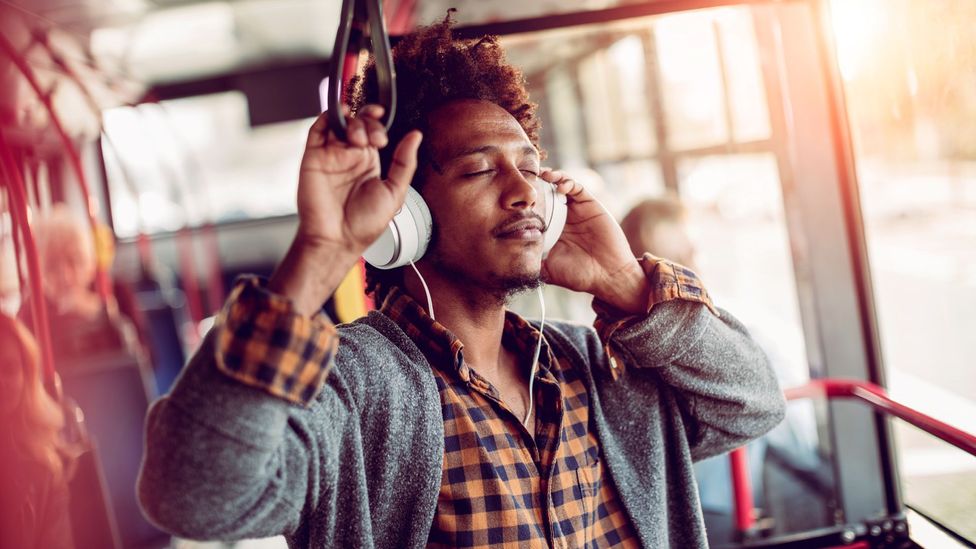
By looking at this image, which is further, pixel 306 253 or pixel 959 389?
pixel 959 389

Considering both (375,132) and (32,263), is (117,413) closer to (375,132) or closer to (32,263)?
(32,263)

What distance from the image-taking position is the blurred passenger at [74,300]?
3.20 metres

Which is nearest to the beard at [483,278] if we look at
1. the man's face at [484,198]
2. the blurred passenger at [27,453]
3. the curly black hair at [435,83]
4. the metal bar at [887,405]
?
the man's face at [484,198]

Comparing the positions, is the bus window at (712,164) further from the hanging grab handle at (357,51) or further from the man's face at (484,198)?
the hanging grab handle at (357,51)

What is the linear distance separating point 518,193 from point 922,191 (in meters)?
2.10

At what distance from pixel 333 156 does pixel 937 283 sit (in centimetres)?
277

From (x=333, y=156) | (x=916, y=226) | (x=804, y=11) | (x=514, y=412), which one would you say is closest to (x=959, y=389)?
(x=916, y=226)

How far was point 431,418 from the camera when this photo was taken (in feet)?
3.55

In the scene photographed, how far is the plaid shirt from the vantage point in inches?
42.9

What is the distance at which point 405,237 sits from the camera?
3.66ft

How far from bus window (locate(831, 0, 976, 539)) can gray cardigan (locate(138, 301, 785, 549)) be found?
0.74 m

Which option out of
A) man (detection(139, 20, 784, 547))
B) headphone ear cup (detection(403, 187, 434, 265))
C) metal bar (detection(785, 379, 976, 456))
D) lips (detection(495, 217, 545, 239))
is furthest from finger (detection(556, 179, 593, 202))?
metal bar (detection(785, 379, 976, 456))

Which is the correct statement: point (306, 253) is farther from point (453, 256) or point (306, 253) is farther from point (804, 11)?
point (804, 11)

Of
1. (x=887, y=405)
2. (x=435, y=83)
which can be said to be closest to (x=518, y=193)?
(x=435, y=83)
